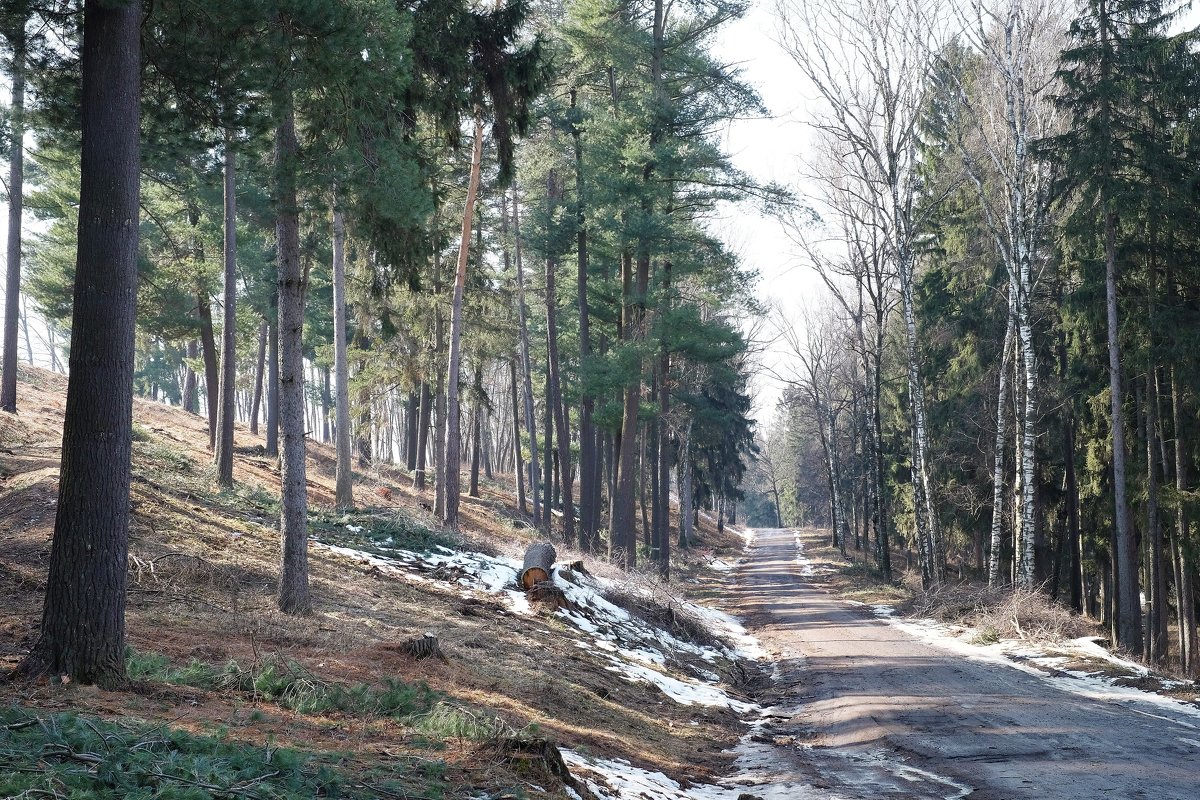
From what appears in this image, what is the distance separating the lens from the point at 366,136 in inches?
396

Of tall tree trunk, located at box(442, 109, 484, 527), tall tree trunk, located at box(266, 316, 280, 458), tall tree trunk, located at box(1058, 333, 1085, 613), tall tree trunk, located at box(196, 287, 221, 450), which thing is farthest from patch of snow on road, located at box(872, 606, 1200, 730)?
tall tree trunk, located at box(266, 316, 280, 458)

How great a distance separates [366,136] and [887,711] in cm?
911

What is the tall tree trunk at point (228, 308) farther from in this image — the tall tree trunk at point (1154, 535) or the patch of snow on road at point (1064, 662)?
the tall tree trunk at point (1154, 535)

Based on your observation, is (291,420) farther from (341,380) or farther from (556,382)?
(556,382)

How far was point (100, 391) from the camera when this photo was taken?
6.38 meters

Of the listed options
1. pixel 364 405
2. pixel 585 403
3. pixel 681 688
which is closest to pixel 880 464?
pixel 585 403

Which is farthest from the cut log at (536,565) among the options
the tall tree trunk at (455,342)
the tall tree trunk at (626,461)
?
the tall tree trunk at (626,461)

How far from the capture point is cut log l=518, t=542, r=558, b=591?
603 inches

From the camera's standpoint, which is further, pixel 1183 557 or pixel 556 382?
pixel 556 382

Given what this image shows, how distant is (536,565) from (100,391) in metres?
9.97

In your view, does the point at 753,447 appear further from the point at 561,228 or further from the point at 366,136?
the point at 366,136

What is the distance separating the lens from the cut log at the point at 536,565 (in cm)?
1530

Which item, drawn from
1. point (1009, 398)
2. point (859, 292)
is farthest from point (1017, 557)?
point (859, 292)

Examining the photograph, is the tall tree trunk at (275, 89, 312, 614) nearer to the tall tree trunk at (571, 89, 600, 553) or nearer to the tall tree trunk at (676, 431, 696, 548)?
the tall tree trunk at (571, 89, 600, 553)
